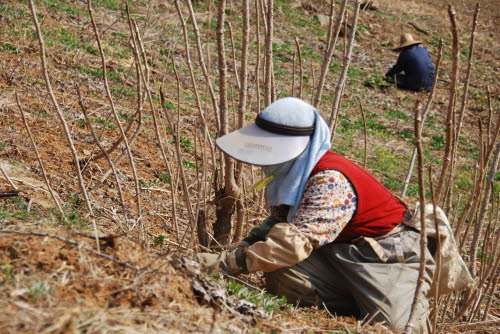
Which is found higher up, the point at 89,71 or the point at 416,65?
the point at 89,71

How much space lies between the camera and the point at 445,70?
46.3 ft

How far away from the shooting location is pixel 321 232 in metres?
2.38

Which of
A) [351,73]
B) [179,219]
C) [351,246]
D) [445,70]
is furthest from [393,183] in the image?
[445,70]

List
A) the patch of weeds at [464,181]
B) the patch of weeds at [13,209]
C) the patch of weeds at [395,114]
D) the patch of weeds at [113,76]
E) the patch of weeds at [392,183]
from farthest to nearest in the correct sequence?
the patch of weeds at [395,114]
the patch of weeds at [464,181]
the patch of weeds at [113,76]
the patch of weeds at [392,183]
the patch of weeds at [13,209]

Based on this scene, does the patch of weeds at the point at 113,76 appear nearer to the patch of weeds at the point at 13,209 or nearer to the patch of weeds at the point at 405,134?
the patch of weeds at the point at 13,209

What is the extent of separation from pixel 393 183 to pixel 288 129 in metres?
5.15

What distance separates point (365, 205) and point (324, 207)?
0.85ft

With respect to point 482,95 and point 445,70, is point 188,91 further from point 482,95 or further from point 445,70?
point 445,70

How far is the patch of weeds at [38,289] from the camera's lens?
1518mm

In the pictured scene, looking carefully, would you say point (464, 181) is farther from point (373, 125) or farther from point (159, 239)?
point (159, 239)

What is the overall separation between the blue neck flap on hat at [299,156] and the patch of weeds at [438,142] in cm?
728

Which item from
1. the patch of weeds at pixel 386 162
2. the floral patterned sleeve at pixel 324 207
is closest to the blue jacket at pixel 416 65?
the patch of weeds at pixel 386 162

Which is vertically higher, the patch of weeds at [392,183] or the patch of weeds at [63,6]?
the patch of weeds at [63,6]

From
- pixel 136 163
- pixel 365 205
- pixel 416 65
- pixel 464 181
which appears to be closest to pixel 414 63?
pixel 416 65
